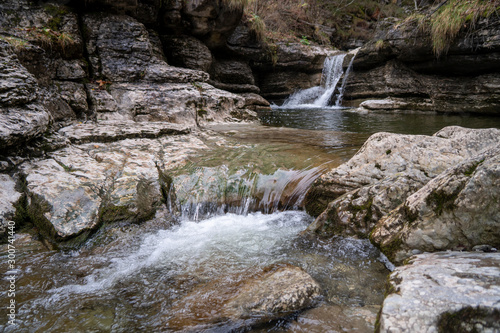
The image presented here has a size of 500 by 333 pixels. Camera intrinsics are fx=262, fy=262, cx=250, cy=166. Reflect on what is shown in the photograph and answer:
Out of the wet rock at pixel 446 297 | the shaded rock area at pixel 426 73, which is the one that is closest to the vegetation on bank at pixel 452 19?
the shaded rock area at pixel 426 73

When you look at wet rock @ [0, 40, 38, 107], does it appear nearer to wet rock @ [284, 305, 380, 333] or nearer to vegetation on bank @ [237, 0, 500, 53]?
wet rock @ [284, 305, 380, 333]

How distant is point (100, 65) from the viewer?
24.2 ft

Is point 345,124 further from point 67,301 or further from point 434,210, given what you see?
point 67,301

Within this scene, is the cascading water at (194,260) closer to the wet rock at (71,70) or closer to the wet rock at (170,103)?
the wet rock at (170,103)

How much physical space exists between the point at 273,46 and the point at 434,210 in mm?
14397

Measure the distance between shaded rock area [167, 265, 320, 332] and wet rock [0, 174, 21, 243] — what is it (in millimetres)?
2303

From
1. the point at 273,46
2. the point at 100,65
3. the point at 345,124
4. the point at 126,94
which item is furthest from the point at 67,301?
the point at 273,46

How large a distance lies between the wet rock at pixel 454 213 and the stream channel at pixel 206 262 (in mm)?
403

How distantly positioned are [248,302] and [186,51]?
1115 cm

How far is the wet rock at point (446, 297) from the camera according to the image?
1.21 meters

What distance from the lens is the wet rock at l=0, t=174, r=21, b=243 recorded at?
2.86m

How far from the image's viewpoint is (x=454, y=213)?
1944 millimetres

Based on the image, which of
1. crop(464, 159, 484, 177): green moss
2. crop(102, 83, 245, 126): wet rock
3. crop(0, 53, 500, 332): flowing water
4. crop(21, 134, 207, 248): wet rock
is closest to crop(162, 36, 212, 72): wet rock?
crop(102, 83, 245, 126): wet rock

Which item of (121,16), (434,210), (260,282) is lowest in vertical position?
(260,282)
